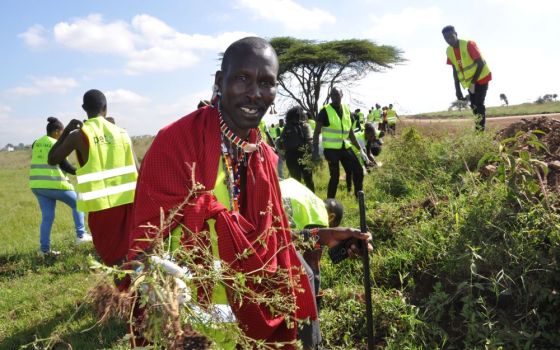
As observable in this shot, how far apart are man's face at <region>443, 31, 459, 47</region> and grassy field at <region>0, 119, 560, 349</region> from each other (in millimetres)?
1831

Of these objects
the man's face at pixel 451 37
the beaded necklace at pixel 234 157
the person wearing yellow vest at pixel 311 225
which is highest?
the man's face at pixel 451 37

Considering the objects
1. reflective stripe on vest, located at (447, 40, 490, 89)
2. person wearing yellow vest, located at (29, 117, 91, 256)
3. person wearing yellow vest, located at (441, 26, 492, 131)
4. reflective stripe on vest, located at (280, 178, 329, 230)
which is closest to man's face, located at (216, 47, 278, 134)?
reflective stripe on vest, located at (280, 178, 329, 230)

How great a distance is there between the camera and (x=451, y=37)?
680 cm

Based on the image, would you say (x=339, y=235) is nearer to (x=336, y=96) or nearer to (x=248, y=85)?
(x=248, y=85)

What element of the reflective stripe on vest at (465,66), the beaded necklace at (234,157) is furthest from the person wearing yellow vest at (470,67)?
the beaded necklace at (234,157)

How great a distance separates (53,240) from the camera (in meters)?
7.27

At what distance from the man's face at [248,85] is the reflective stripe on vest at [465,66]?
5.61 metres

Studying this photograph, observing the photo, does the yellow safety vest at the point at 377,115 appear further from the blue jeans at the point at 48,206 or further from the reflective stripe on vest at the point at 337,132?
the blue jeans at the point at 48,206

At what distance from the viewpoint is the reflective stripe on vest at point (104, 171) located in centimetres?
412

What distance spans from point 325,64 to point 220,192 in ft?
72.0

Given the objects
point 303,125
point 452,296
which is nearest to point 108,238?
point 452,296

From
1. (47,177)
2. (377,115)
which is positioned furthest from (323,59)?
(47,177)

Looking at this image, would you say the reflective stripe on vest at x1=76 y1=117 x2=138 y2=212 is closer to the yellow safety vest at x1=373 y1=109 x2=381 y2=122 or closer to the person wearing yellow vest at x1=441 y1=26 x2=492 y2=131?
the person wearing yellow vest at x1=441 y1=26 x2=492 y2=131

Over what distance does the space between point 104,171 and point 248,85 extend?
2811 mm
